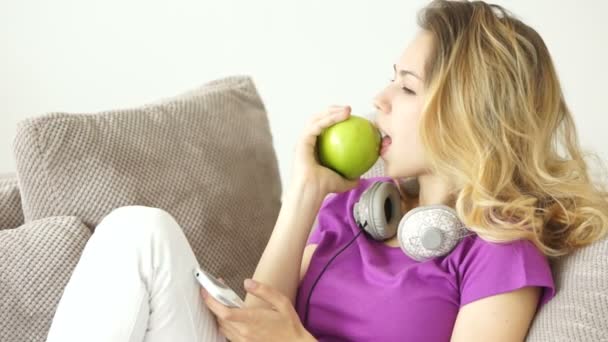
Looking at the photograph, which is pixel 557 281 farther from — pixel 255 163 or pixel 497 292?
pixel 255 163

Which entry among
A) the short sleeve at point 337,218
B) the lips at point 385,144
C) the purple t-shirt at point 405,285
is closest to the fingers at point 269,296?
the purple t-shirt at point 405,285

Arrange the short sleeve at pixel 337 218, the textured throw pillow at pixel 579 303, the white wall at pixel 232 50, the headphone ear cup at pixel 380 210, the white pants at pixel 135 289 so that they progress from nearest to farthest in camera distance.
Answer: the white pants at pixel 135 289
the textured throw pillow at pixel 579 303
the headphone ear cup at pixel 380 210
the short sleeve at pixel 337 218
the white wall at pixel 232 50

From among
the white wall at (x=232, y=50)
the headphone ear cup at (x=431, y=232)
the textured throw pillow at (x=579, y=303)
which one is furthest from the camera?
the white wall at (x=232, y=50)

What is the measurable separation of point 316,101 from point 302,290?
1184 millimetres

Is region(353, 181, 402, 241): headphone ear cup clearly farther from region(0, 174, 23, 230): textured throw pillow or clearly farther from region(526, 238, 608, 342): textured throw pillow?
region(0, 174, 23, 230): textured throw pillow

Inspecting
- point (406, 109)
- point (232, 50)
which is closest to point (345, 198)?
point (406, 109)

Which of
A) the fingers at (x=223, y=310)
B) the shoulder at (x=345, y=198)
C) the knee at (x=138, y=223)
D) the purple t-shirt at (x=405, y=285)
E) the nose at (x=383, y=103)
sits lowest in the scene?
the purple t-shirt at (x=405, y=285)

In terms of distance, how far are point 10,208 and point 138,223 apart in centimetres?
48

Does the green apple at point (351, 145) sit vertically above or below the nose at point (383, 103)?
below

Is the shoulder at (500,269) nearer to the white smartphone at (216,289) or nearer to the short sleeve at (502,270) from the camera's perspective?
the short sleeve at (502,270)

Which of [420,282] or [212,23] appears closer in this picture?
[420,282]

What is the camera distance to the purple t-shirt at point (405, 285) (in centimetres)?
136

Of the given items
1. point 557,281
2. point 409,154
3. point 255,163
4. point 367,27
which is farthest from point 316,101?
point 557,281

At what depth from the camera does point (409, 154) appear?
153 cm
